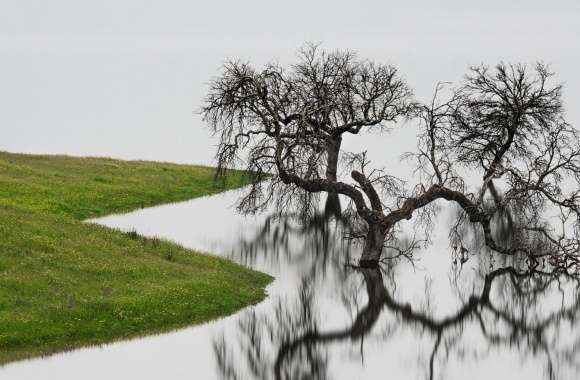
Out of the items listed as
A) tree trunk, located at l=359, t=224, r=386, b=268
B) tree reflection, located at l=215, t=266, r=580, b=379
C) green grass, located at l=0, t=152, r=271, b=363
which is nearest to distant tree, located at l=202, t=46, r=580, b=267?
tree trunk, located at l=359, t=224, r=386, b=268

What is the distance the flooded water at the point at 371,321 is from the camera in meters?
34.9

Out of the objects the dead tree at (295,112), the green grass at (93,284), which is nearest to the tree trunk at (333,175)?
the dead tree at (295,112)

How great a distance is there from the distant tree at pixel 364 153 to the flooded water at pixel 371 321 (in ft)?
8.32

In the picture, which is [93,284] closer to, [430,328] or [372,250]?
[430,328]

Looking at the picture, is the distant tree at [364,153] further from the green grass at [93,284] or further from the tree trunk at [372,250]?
the green grass at [93,284]

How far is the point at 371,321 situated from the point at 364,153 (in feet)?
30.8

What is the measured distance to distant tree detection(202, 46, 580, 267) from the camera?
166ft

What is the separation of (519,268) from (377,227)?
8212 millimetres

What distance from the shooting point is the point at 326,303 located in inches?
1746

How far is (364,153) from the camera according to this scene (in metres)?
47.3

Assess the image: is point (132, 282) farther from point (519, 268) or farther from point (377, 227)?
point (519, 268)

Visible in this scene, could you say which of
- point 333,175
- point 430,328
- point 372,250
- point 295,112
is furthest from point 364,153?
point 333,175

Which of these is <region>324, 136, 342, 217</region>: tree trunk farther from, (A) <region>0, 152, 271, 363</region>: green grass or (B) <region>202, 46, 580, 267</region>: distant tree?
(A) <region>0, 152, 271, 363</region>: green grass

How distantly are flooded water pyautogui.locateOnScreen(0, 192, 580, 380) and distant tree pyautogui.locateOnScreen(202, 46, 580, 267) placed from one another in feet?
8.32
